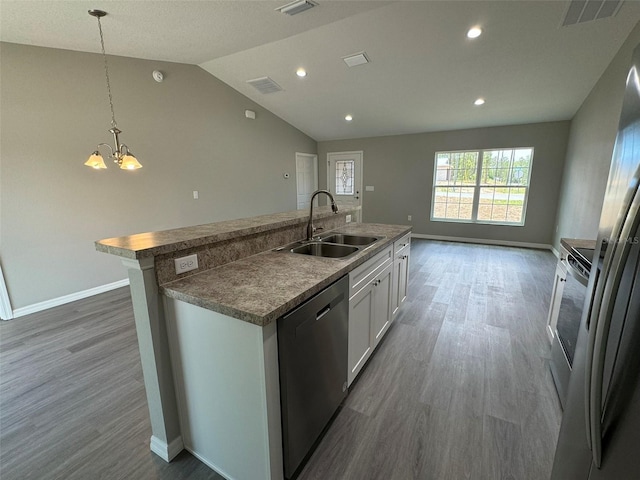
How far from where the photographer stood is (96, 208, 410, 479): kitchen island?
1093 mm

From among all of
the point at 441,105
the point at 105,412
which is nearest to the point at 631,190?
the point at 105,412

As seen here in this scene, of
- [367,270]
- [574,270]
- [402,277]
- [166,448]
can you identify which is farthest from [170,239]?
[574,270]

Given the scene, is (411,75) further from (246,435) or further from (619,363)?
(246,435)

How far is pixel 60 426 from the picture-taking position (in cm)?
165

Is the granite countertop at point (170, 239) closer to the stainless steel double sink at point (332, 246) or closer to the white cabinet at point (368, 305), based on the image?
→ the stainless steel double sink at point (332, 246)

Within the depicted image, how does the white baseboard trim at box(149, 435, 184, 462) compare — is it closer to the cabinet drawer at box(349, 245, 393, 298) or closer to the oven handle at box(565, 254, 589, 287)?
the cabinet drawer at box(349, 245, 393, 298)

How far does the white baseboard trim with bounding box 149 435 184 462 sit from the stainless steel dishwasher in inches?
25.1

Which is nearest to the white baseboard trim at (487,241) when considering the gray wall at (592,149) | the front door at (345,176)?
the gray wall at (592,149)

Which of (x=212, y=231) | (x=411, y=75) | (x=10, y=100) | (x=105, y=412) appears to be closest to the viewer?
(x=212, y=231)

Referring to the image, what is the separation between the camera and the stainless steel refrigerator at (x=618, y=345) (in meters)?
0.65

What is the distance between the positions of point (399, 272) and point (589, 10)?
9.68ft

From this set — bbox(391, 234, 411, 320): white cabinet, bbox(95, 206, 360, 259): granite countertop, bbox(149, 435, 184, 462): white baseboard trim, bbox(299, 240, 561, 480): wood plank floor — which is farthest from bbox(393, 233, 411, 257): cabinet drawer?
bbox(149, 435, 184, 462): white baseboard trim

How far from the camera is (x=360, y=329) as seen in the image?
1.85m

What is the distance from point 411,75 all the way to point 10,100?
4701 millimetres
